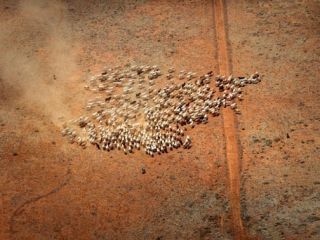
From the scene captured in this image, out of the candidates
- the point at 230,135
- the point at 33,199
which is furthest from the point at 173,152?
the point at 33,199

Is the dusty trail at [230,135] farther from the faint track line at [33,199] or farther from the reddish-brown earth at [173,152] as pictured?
the faint track line at [33,199]

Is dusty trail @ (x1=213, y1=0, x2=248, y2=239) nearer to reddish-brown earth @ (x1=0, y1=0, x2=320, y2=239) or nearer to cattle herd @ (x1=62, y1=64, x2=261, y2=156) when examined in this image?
reddish-brown earth @ (x1=0, y1=0, x2=320, y2=239)

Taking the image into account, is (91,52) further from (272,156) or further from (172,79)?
(272,156)

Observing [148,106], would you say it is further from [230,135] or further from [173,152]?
[230,135]

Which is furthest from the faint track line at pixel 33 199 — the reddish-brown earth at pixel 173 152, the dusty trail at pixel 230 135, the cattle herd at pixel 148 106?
the dusty trail at pixel 230 135

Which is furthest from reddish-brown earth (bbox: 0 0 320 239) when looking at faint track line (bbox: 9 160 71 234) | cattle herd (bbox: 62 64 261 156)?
cattle herd (bbox: 62 64 261 156)

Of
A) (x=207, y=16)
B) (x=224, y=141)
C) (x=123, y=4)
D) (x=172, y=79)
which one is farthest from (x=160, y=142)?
(x=123, y=4)
